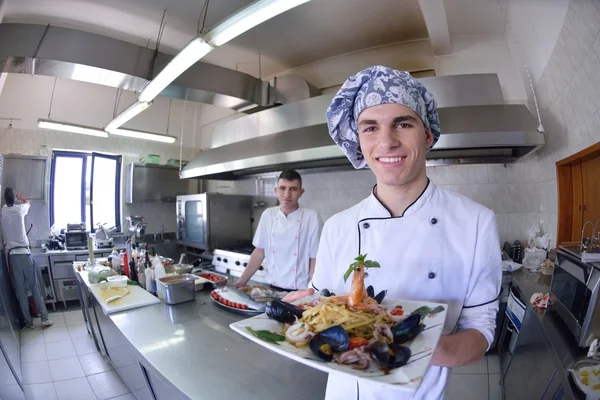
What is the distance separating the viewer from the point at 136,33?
3570 mm

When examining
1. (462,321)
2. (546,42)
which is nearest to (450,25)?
(546,42)

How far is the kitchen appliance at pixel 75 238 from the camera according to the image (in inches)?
203

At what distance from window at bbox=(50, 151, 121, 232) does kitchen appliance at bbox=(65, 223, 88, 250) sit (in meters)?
0.54

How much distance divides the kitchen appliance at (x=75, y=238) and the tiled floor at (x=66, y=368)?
1.35m

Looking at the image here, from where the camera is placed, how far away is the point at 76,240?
17.1 ft

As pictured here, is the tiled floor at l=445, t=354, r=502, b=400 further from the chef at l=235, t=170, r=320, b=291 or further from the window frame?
the window frame

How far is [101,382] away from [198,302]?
192 cm

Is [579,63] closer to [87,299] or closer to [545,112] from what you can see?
[545,112]

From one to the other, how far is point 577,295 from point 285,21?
3.38 metres

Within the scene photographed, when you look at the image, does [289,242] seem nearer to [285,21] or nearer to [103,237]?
[285,21]

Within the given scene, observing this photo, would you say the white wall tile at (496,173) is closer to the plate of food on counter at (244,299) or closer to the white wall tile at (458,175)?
the white wall tile at (458,175)

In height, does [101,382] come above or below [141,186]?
below

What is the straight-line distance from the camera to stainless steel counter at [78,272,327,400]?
1087 mm

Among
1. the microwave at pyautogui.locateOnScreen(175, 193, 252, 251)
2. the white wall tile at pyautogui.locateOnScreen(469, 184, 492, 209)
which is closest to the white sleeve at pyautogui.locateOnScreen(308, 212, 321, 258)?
the white wall tile at pyautogui.locateOnScreen(469, 184, 492, 209)
